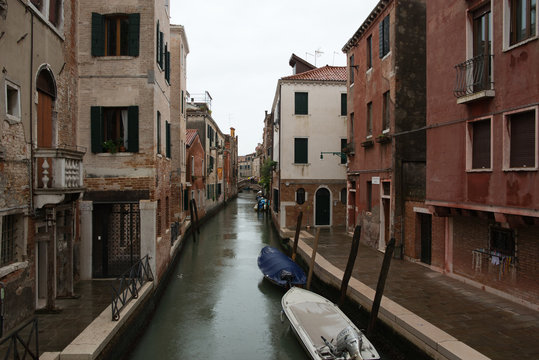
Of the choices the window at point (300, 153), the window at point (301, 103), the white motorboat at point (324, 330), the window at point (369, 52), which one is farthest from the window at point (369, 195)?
the window at point (301, 103)

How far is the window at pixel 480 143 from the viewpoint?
345 inches

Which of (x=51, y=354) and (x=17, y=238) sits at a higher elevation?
(x=17, y=238)

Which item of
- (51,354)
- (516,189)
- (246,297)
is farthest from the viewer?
(246,297)

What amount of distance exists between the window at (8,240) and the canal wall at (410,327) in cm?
693

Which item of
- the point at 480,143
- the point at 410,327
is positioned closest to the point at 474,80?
the point at 480,143

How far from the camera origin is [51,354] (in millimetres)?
5855

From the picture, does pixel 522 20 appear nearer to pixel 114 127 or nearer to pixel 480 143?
pixel 480 143

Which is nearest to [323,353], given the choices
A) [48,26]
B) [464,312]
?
[464,312]

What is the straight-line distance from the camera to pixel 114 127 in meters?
10.7

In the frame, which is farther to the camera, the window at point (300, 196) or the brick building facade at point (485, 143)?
the window at point (300, 196)

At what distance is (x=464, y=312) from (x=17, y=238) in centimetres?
840

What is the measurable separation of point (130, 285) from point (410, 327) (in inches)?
247

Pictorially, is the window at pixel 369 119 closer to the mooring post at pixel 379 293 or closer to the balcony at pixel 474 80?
the balcony at pixel 474 80

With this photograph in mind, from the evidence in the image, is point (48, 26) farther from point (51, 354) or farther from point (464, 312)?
point (464, 312)
